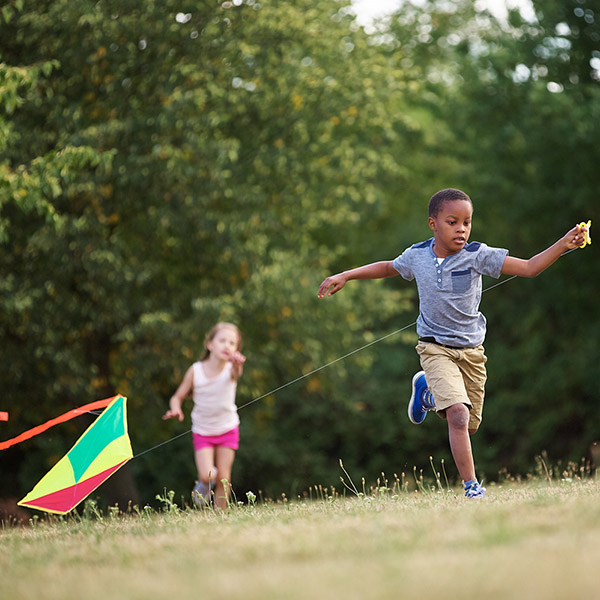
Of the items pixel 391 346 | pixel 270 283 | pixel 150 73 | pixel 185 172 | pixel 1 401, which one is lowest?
pixel 391 346

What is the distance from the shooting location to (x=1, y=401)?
575 inches

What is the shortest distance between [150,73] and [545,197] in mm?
9736

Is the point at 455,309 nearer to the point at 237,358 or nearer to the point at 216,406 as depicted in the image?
the point at 237,358

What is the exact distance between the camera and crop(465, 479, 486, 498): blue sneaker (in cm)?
607

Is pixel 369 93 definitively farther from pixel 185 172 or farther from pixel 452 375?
pixel 452 375

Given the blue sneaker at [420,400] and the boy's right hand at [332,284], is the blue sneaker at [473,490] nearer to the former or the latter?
the blue sneaker at [420,400]

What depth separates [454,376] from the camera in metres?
6.20

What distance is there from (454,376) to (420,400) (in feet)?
2.76

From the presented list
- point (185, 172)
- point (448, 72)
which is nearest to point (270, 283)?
point (185, 172)

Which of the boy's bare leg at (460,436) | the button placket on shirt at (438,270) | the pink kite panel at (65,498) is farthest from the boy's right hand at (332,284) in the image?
the pink kite panel at (65,498)

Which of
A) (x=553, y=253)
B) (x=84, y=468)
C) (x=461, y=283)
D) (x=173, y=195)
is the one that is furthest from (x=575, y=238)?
(x=173, y=195)

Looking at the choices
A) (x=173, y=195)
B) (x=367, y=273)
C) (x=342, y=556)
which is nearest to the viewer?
(x=342, y=556)

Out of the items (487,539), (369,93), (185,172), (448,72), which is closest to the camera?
(487,539)

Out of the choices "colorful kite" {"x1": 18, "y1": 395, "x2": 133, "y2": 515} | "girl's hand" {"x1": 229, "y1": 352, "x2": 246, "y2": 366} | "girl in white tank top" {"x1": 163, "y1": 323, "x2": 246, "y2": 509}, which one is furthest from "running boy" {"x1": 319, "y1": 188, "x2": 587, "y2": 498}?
"girl in white tank top" {"x1": 163, "y1": 323, "x2": 246, "y2": 509}
